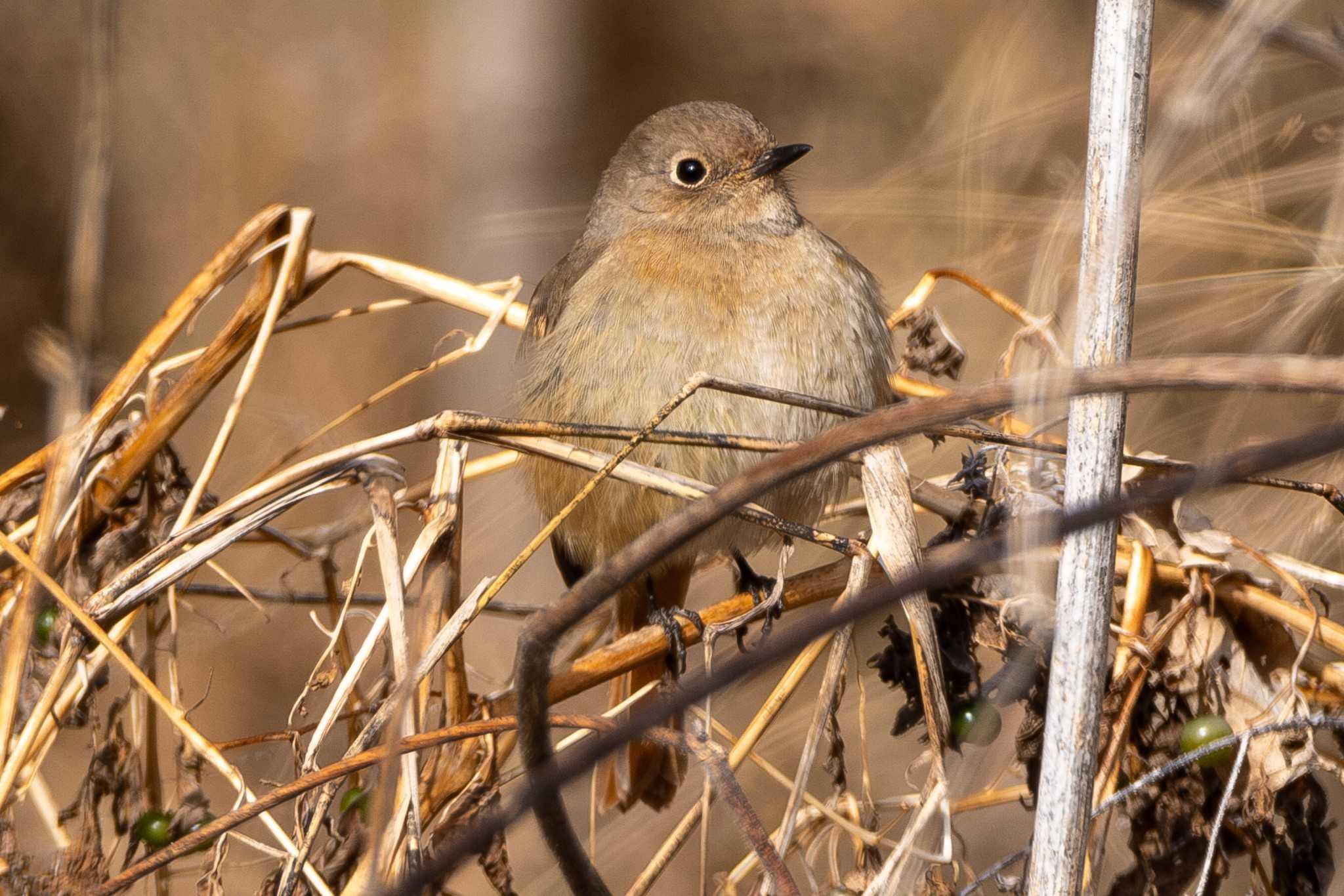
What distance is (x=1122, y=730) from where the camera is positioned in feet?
5.44

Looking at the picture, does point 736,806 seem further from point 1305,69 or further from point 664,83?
point 664,83

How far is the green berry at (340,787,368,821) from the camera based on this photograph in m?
1.68

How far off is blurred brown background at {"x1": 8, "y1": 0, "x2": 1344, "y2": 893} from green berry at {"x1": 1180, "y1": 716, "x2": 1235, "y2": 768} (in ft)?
2.33

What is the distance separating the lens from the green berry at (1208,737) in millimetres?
1591

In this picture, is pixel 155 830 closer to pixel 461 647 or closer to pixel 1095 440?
pixel 461 647

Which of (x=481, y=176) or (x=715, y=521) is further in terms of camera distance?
(x=481, y=176)

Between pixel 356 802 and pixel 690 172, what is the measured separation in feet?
6.04

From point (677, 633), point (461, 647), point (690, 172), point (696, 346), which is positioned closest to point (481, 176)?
point (690, 172)

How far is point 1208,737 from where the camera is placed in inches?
63.4

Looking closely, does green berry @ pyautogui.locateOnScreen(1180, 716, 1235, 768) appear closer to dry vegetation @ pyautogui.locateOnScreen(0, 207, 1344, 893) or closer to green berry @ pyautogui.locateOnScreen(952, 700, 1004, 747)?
dry vegetation @ pyautogui.locateOnScreen(0, 207, 1344, 893)

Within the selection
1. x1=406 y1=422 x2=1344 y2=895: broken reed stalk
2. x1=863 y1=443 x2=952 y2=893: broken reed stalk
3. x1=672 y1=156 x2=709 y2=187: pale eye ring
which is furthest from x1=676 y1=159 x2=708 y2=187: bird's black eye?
x1=406 y1=422 x2=1344 y2=895: broken reed stalk

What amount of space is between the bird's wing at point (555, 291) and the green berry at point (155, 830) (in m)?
1.43

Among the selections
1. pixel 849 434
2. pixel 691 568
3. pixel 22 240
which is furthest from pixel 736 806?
pixel 22 240

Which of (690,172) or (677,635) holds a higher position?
(690,172)
